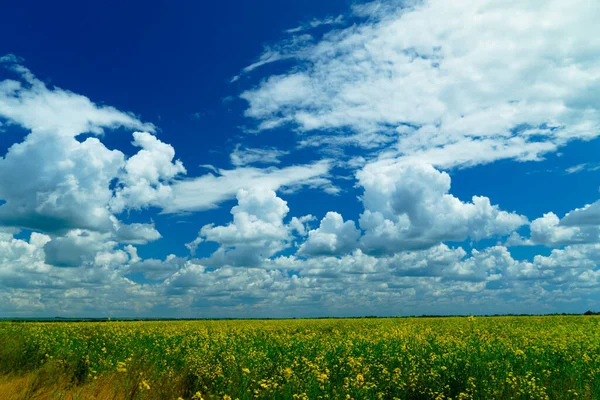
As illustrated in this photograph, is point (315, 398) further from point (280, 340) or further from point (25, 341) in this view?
point (25, 341)

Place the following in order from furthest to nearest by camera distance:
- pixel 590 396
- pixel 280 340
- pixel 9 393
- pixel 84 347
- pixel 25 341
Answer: pixel 280 340, pixel 25 341, pixel 84 347, pixel 590 396, pixel 9 393

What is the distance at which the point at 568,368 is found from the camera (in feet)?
40.1

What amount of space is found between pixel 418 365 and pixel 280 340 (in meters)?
8.54

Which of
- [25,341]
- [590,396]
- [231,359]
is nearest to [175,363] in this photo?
[231,359]

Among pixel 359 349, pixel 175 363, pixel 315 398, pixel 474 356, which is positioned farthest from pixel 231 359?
pixel 474 356

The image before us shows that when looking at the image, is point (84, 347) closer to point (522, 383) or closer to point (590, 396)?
point (522, 383)

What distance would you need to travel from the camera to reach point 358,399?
9.46 metres

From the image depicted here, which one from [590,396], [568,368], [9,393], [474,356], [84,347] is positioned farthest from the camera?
[84,347]

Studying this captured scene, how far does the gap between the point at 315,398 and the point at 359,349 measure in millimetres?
6842

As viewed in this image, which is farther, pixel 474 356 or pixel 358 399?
pixel 474 356

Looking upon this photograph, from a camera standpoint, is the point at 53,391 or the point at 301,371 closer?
the point at 53,391

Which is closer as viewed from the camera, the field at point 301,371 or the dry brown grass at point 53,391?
the dry brown grass at point 53,391

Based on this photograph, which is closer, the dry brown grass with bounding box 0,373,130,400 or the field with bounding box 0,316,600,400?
the dry brown grass with bounding box 0,373,130,400

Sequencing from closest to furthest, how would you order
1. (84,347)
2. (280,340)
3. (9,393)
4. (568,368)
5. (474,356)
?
(9,393) → (568,368) → (474,356) → (84,347) → (280,340)
